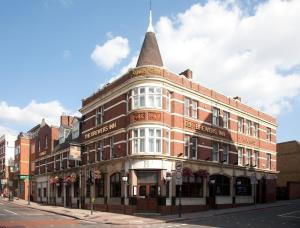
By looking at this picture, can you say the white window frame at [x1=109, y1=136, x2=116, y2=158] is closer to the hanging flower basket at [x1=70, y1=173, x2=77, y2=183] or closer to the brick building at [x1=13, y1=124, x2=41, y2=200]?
the hanging flower basket at [x1=70, y1=173, x2=77, y2=183]

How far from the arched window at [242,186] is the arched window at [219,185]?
1.96 meters

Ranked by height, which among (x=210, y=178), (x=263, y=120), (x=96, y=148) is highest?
(x=263, y=120)

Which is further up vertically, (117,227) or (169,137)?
(169,137)

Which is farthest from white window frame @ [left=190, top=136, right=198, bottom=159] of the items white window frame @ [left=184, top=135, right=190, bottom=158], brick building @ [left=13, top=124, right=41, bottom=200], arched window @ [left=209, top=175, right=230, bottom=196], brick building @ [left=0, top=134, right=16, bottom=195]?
brick building @ [left=0, top=134, right=16, bottom=195]

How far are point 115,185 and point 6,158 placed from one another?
213ft

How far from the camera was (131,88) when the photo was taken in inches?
1478

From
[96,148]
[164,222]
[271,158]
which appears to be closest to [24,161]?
[96,148]

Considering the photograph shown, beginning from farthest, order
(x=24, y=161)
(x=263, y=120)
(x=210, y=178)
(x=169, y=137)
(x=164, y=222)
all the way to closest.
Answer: (x=24, y=161), (x=263, y=120), (x=210, y=178), (x=169, y=137), (x=164, y=222)

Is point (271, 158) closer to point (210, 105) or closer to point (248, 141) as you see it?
point (248, 141)

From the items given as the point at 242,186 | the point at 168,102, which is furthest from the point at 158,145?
the point at 242,186

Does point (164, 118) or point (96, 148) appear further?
point (96, 148)

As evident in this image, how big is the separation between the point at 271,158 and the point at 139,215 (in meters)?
24.8

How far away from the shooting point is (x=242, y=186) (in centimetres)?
4641

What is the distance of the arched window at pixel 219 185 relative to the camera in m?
41.4
